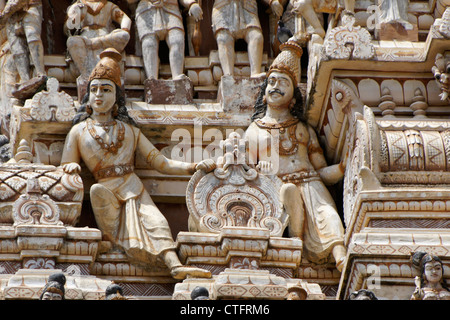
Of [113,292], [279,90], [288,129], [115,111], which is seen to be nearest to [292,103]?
[279,90]

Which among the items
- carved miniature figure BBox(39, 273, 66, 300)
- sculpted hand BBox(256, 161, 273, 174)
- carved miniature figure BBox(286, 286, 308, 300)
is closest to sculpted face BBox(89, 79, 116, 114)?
sculpted hand BBox(256, 161, 273, 174)

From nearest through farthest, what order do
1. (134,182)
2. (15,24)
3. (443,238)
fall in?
(443,238) < (134,182) < (15,24)

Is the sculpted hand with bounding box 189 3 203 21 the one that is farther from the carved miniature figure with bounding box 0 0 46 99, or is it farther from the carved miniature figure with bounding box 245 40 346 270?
the carved miniature figure with bounding box 0 0 46 99

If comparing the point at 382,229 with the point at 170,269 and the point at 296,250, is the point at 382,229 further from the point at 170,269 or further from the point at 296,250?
the point at 170,269

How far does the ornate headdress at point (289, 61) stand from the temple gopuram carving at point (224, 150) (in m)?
0.04

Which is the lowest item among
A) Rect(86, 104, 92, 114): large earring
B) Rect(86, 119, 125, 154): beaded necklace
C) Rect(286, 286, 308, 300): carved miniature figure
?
Rect(286, 286, 308, 300): carved miniature figure

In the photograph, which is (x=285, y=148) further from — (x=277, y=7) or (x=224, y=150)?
(x=277, y=7)

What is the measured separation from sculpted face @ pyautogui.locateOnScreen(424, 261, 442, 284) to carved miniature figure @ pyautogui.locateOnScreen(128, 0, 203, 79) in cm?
545

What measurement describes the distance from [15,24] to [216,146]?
129 inches

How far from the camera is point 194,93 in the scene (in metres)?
23.2

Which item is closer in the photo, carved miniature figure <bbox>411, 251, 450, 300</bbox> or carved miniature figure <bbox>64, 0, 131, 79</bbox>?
carved miniature figure <bbox>411, 251, 450, 300</bbox>

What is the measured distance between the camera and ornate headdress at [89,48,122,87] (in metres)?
21.4

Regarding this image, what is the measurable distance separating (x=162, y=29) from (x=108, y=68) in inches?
68.6
